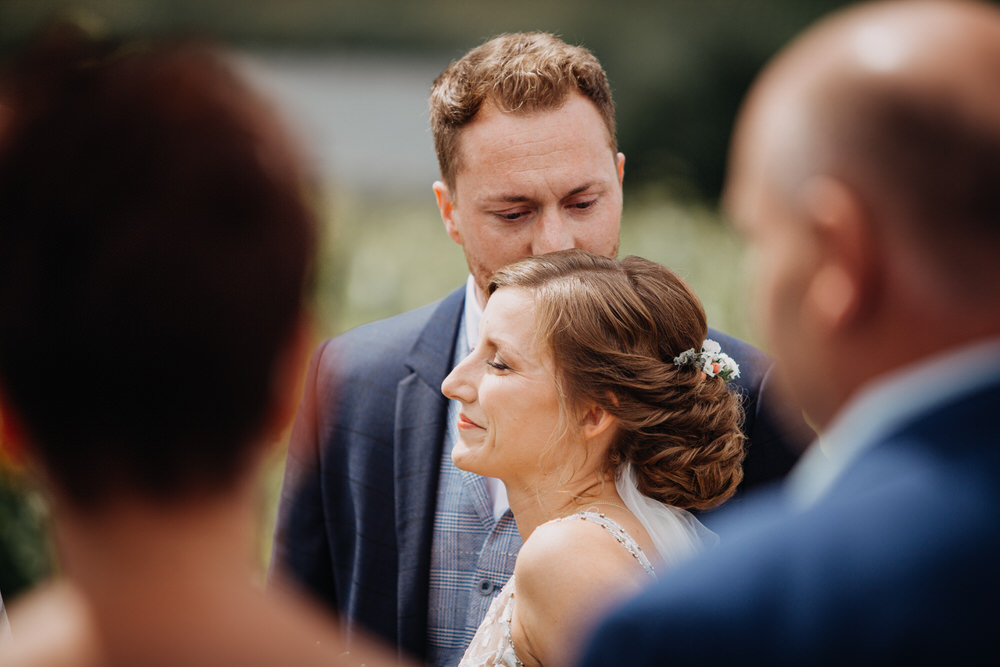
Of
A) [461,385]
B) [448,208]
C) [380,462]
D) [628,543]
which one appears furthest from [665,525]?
[448,208]

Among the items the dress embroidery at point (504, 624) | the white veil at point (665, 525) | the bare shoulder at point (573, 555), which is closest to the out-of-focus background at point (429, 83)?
the white veil at point (665, 525)

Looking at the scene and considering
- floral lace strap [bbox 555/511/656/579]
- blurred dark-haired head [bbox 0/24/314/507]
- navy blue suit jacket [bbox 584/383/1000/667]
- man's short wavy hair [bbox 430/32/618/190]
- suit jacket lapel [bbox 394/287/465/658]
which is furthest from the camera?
man's short wavy hair [bbox 430/32/618/190]

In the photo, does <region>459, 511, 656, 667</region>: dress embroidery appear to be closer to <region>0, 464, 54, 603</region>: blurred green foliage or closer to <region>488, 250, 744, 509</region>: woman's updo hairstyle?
<region>488, 250, 744, 509</region>: woman's updo hairstyle

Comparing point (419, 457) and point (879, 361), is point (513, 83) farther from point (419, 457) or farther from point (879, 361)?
point (879, 361)

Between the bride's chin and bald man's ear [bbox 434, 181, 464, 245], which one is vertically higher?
bald man's ear [bbox 434, 181, 464, 245]

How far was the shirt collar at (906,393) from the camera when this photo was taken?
106 cm

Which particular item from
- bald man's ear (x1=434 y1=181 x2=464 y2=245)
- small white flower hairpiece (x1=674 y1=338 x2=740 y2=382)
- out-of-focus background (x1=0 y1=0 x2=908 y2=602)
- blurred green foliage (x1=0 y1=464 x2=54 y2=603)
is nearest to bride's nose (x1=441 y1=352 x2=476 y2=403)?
small white flower hairpiece (x1=674 y1=338 x2=740 y2=382)

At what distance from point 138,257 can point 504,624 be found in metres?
1.61

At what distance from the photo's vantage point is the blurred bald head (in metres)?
1.05

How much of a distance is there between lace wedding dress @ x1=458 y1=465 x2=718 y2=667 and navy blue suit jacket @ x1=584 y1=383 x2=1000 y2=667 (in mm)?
1283

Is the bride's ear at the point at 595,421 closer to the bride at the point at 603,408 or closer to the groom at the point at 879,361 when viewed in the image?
the bride at the point at 603,408

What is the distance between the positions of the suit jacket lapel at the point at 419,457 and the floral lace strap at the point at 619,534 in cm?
80

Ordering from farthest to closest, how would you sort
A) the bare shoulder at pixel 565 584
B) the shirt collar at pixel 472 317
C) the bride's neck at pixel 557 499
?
the shirt collar at pixel 472 317
the bride's neck at pixel 557 499
the bare shoulder at pixel 565 584

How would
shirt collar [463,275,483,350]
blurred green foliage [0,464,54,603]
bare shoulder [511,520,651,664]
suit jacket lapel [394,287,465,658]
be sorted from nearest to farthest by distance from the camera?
bare shoulder [511,520,651,664] → suit jacket lapel [394,287,465,658] → shirt collar [463,275,483,350] → blurred green foliage [0,464,54,603]
